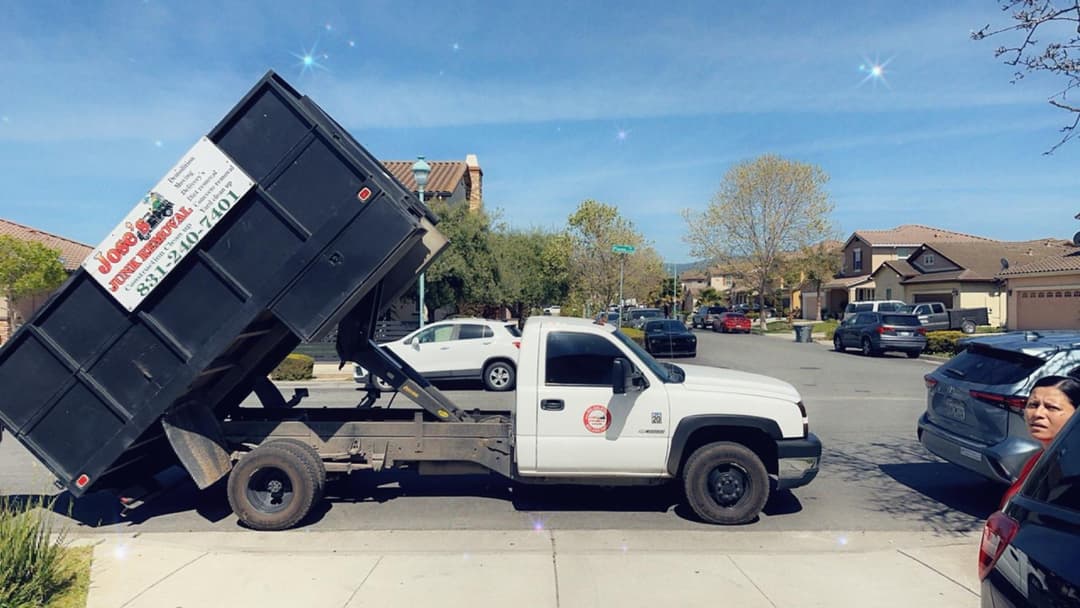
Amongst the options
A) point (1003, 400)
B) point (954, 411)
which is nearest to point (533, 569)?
point (1003, 400)

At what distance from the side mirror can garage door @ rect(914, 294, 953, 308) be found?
1749 inches

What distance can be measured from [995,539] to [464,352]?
13191mm

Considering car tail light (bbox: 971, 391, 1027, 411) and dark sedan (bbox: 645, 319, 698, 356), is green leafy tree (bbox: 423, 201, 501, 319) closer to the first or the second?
dark sedan (bbox: 645, 319, 698, 356)

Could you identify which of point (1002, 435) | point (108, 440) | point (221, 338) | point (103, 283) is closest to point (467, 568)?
point (221, 338)

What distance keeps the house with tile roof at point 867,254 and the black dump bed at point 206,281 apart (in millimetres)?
56827

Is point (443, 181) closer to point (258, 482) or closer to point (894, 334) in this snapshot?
point (894, 334)

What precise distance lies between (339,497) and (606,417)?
3.01 meters

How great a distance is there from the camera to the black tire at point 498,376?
15.3m

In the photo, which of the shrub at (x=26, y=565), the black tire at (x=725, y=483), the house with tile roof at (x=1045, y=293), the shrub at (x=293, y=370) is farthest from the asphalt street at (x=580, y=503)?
the house with tile roof at (x=1045, y=293)

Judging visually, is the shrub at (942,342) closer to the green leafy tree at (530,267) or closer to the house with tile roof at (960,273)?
the green leafy tree at (530,267)

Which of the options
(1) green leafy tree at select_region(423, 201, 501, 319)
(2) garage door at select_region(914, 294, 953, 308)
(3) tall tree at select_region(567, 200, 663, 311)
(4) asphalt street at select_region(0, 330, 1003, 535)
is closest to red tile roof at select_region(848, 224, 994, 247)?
(2) garage door at select_region(914, 294, 953, 308)

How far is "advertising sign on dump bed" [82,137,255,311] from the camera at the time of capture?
5.47 meters

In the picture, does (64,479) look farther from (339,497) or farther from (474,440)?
(474,440)

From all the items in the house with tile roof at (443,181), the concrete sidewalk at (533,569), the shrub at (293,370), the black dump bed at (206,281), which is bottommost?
the concrete sidewalk at (533,569)
